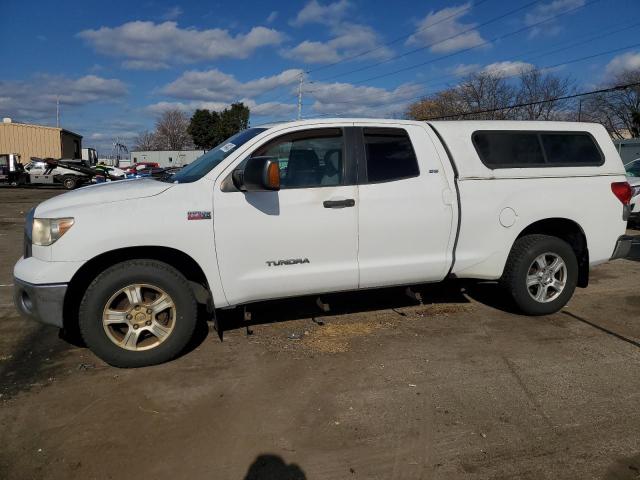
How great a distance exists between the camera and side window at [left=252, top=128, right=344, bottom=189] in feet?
13.7

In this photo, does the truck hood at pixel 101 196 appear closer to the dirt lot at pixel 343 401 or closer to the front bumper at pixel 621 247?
the dirt lot at pixel 343 401

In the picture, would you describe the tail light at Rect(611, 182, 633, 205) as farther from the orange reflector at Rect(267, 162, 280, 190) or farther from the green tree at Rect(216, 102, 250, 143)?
the green tree at Rect(216, 102, 250, 143)

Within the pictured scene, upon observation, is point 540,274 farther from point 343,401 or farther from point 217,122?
point 217,122

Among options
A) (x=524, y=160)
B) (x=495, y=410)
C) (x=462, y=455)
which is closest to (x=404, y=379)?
(x=495, y=410)

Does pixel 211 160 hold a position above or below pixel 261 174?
above

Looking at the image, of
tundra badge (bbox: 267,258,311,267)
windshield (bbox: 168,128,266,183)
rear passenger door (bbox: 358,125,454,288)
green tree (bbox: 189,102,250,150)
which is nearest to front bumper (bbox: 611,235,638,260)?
rear passenger door (bbox: 358,125,454,288)

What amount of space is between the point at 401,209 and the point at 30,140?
53708 millimetres

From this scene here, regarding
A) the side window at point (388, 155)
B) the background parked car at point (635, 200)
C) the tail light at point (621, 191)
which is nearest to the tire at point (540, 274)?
the tail light at point (621, 191)

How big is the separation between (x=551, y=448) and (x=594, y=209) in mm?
2968

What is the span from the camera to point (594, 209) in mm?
5047

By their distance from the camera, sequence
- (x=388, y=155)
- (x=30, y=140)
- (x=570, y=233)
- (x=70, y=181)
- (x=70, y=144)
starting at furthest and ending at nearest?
(x=70, y=144), (x=30, y=140), (x=70, y=181), (x=570, y=233), (x=388, y=155)

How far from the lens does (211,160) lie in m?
4.35

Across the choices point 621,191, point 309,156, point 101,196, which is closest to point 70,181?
point 101,196

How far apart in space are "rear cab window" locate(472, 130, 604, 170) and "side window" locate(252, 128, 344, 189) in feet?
4.70
